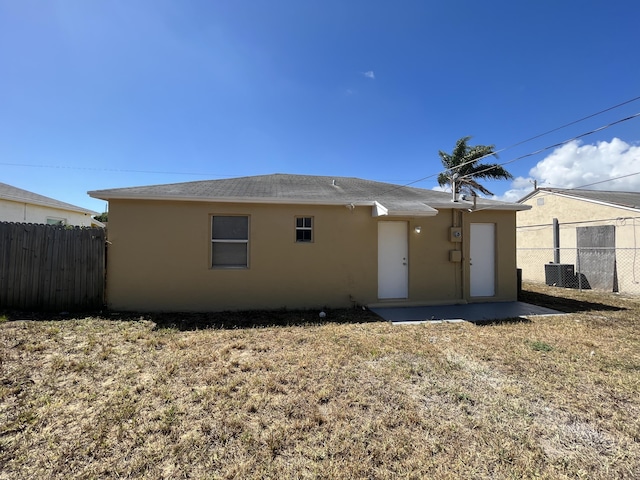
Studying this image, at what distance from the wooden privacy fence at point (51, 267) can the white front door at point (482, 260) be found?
382 inches

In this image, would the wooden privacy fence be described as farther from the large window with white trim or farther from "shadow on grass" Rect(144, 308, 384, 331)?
the large window with white trim

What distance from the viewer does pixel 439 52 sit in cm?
876

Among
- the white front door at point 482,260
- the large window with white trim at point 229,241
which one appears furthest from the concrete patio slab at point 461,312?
the large window with white trim at point 229,241

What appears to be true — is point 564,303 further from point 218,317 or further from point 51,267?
point 51,267

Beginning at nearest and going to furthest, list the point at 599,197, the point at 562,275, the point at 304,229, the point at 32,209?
1. the point at 304,229
2. the point at 562,275
3. the point at 599,197
4. the point at 32,209

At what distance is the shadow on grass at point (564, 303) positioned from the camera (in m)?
7.71

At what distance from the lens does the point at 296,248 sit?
23.9 ft

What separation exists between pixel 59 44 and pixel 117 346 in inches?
301

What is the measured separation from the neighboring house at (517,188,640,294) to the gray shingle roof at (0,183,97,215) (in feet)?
72.4

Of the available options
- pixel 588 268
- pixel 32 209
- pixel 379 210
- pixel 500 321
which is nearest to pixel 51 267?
pixel 379 210

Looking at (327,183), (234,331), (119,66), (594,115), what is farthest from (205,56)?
(594,115)

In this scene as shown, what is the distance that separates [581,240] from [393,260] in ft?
33.3

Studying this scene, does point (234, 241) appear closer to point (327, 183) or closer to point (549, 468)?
point (327, 183)

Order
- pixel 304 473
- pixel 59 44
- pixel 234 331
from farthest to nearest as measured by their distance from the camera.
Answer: pixel 59 44 < pixel 234 331 < pixel 304 473
